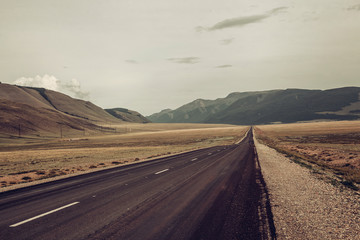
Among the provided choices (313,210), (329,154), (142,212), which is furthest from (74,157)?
(313,210)

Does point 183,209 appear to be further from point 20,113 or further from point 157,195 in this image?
point 20,113

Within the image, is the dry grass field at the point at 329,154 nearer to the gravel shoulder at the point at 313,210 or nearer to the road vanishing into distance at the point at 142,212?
the gravel shoulder at the point at 313,210

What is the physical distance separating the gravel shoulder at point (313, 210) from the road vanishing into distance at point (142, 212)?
18.7 inches

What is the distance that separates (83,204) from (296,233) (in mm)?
7174

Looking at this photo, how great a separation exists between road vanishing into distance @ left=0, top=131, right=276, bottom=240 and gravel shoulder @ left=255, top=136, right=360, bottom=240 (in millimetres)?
476

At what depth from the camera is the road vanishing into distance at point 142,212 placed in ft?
19.9

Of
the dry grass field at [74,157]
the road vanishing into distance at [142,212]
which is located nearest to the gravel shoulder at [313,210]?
the road vanishing into distance at [142,212]

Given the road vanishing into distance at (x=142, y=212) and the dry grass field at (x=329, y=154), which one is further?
the dry grass field at (x=329, y=154)

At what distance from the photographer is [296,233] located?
6109 millimetres

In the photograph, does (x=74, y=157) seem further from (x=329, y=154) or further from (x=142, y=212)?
(x=329, y=154)

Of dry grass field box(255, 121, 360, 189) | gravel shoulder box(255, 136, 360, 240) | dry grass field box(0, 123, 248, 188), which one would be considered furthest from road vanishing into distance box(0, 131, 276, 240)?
dry grass field box(0, 123, 248, 188)

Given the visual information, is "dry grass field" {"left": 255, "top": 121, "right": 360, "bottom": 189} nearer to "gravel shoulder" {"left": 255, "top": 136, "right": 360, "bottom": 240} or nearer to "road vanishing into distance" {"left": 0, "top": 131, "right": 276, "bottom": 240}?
"gravel shoulder" {"left": 255, "top": 136, "right": 360, "bottom": 240}

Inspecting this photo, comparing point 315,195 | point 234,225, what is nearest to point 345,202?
point 315,195

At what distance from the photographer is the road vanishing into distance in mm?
6078
